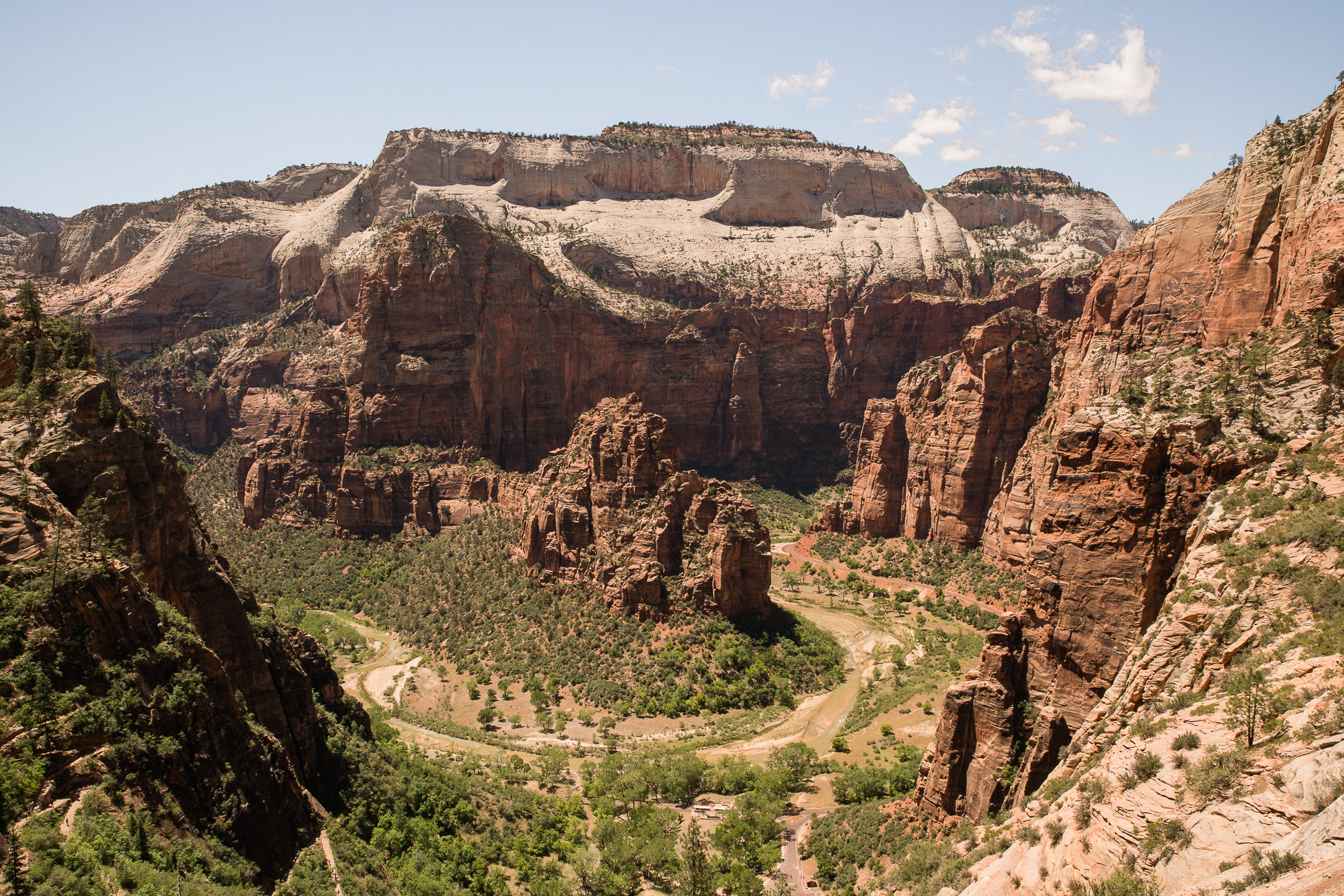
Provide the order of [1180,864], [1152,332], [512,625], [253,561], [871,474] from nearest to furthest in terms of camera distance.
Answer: [1180,864], [1152,332], [512,625], [253,561], [871,474]

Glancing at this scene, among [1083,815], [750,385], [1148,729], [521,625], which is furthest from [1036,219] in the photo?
[1083,815]

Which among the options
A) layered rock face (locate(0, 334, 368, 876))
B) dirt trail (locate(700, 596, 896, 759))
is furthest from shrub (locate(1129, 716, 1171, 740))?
dirt trail (locate(700, 596, 896, 759))

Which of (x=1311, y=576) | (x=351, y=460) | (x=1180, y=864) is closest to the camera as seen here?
(x=1180, y=864)

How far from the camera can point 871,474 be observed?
99000mm

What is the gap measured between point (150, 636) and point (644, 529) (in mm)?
45048

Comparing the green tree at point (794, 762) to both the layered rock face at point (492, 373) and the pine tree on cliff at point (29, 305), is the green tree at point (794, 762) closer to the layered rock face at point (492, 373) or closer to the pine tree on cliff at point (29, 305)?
the pine tree on cliff at point (29, 305)

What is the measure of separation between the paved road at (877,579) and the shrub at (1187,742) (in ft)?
183

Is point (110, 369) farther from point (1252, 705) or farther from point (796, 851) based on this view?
point (1252, 705)

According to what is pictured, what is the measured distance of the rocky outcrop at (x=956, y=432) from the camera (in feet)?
269

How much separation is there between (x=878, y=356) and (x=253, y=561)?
98.0 m

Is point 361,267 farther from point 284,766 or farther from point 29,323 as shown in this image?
point 284,766

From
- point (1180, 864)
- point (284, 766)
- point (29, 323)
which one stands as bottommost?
point (284, 766)

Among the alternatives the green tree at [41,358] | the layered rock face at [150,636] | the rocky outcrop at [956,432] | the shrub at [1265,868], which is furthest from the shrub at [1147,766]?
the rocky outcrop at [956,432]

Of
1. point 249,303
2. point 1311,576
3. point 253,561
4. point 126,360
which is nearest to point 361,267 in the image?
point 249,303
